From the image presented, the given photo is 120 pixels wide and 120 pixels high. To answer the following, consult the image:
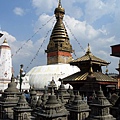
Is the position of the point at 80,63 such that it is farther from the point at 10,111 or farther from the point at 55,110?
the point at 55,110

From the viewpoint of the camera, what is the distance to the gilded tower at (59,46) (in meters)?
38.7

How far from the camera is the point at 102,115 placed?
9562 millimetres

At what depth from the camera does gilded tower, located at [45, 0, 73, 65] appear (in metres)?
38.7

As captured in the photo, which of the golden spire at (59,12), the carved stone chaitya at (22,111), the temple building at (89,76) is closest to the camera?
the carved stone chaitya at (22,111)

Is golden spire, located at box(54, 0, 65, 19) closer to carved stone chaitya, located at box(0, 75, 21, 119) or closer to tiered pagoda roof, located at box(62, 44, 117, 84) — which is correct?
tiered pagoda roof, located at box(62, 44, 117, 84)

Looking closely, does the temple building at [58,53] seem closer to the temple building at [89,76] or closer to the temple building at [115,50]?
the temple building at [89,76]

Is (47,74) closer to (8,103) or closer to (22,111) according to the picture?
(8,103)

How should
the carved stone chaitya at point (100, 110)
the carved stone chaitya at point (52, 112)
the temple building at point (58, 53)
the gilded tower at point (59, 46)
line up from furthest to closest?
the gilded tower at point (59, 46) < the temple building at point (58, 53) < the carved stone chaitya at point (100, 110) < the carved stone chaitya at point (52, 112)

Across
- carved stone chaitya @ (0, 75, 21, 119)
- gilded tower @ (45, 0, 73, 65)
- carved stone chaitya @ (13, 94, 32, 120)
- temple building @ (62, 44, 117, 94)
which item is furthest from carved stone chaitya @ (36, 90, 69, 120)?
gilded tower @ (45, 0, 73, 65)

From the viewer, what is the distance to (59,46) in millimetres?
38781

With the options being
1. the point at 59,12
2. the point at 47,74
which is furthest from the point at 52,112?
the point at 59,12

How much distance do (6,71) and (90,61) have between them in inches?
649

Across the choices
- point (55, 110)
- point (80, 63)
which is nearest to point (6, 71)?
point (80, 63)

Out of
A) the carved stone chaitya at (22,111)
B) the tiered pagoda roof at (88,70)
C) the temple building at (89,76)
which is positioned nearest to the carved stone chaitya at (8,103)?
the carved stone chaitya at (22,111)
